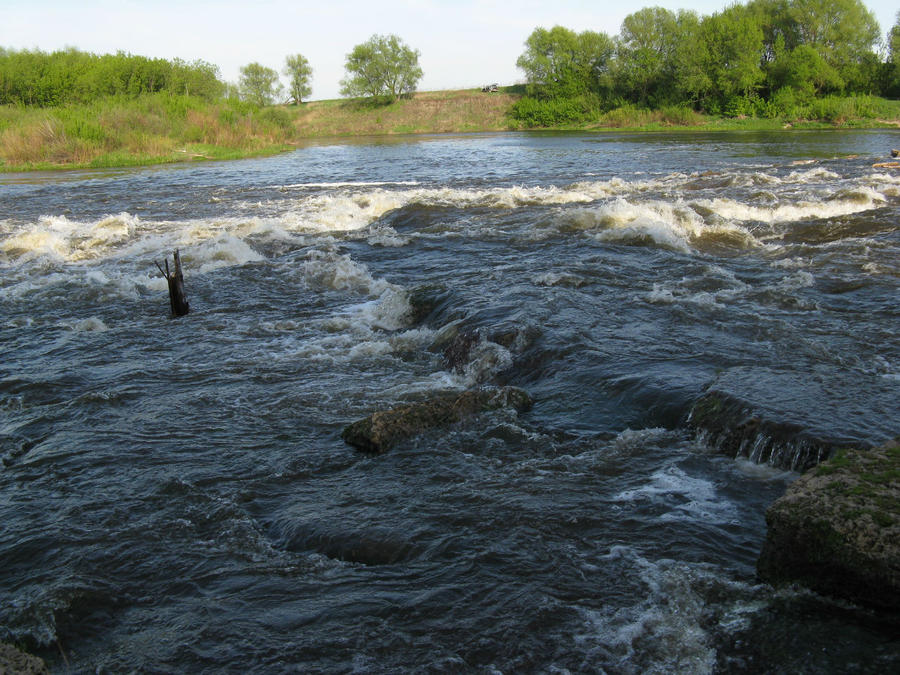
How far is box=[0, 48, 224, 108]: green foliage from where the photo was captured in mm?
58812

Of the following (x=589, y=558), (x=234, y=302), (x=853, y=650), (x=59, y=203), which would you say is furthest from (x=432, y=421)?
(x=59, y=203)

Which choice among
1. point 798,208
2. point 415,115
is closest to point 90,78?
point 415,115

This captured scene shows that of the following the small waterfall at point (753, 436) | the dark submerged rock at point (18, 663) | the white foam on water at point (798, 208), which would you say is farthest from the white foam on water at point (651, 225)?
the dark submerged rock at point (18, 663)

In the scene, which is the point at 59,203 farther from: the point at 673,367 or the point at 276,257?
the point at 673,367

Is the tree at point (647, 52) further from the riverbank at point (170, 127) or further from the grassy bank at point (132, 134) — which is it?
the grassy bank at point (132, 134)

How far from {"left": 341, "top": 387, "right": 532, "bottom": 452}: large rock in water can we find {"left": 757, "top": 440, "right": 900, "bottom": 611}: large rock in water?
10.9 feet

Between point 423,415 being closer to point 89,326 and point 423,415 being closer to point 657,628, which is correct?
point 657,628

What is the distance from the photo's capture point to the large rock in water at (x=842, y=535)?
3.87m

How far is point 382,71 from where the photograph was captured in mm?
97250

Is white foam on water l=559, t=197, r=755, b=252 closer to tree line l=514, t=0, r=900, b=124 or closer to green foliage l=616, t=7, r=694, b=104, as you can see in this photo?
tree line l=514, t=0, r=900, b=124

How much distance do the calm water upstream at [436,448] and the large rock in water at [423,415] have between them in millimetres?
154

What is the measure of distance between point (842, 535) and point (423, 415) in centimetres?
386

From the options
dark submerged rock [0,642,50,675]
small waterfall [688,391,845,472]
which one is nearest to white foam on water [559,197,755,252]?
small waterfall [688,391,845,472]

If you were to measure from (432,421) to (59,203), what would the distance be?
23.6 meters
